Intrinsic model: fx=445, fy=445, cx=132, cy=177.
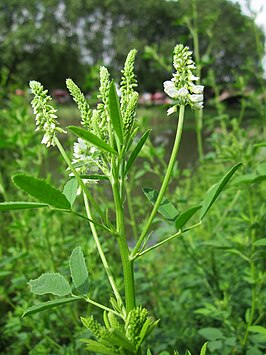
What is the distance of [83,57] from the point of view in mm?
27922

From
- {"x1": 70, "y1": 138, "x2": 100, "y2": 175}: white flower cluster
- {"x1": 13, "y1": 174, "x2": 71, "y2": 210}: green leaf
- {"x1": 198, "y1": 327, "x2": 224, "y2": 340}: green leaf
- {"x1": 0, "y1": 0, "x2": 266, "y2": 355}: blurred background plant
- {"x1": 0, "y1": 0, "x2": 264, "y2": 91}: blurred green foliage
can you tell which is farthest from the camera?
{"x1": 0, "y1": 0, "x2": 264, "y2": 91}: blurred green foliage

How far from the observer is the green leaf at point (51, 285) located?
0.59m

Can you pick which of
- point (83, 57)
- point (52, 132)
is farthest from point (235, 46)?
point (52, 132)

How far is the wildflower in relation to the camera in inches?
20.9

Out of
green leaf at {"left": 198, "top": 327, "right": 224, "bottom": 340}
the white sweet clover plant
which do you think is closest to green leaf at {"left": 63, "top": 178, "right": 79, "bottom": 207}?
the white sweet clover plant

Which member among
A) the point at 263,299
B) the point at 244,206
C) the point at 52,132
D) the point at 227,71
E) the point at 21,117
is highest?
the point at 227,71

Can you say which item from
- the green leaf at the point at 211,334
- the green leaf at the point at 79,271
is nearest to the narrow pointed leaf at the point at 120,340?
the green leaf at the point at 79,271

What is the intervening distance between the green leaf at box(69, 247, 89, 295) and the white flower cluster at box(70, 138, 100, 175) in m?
0.12

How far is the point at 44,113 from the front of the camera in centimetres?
54

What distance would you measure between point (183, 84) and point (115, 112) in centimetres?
11

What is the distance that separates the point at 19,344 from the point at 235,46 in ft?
87.9

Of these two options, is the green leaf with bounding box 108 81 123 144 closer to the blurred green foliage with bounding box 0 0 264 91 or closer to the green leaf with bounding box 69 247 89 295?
the green leaf with bounding box 69 247 89 295

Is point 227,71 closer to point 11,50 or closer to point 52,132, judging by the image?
point 11,50

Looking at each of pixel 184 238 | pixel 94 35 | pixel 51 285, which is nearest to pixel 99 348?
pixel 51 285
